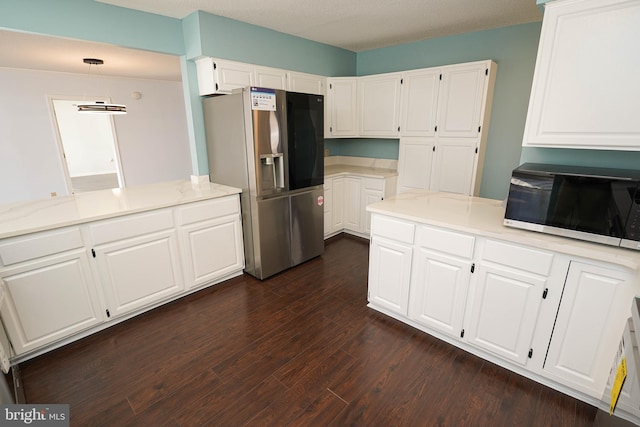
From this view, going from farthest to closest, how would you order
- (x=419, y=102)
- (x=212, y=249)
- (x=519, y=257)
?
(x=419, y=102)
(x=212, y=249)
(x=519, y=257)

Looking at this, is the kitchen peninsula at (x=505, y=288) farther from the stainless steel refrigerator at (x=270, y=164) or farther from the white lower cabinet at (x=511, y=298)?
the stainless steel refrigerator at (x=270, y=164)

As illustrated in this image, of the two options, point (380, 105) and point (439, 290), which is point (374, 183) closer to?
point (380, 105)

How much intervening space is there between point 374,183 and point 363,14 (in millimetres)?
1846

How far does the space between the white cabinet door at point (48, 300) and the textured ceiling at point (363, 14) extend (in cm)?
208

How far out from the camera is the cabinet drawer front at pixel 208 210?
2500 mm

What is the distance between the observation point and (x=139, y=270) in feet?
7.54

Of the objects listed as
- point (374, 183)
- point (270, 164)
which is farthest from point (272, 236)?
point (374, 183)

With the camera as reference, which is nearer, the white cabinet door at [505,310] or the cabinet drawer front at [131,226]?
the white cabinet door at [505,310]

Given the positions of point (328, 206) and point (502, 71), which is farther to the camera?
point (328, 206)

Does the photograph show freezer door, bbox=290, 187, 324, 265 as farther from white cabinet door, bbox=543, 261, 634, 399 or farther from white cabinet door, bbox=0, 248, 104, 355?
white cabinet door, bbox=543, 261, 634, 399

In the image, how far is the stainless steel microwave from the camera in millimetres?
1366

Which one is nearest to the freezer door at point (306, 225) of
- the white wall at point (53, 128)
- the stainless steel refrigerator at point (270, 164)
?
the stainless steel refrigerator at point (270, 164)

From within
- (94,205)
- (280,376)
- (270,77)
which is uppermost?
(270,77)

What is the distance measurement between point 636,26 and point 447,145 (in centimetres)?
199
